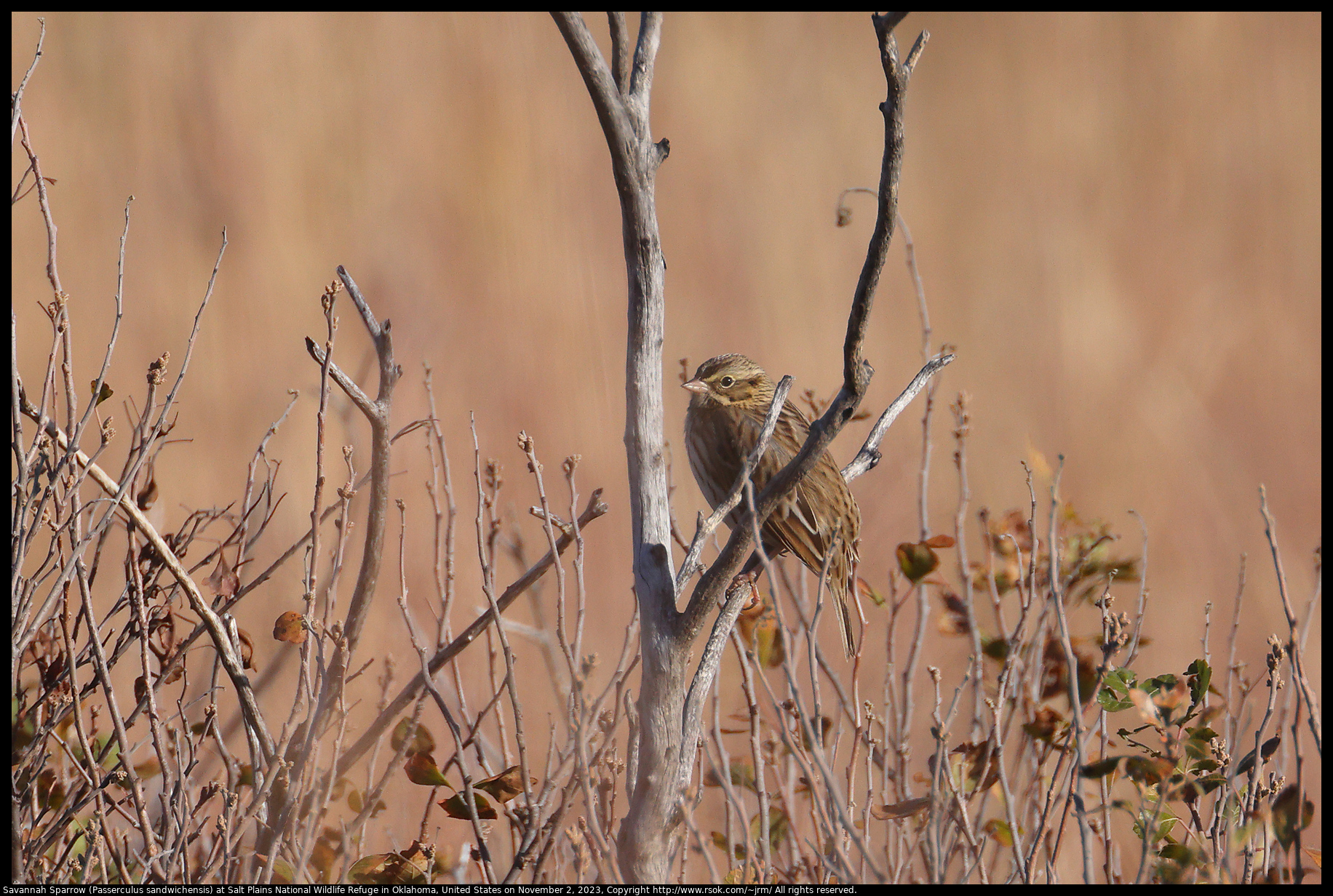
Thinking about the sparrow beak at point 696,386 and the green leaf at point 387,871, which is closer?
the green leaf at point 387,871

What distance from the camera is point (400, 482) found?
596 cm

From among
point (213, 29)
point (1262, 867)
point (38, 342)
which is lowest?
point (1262, 867)

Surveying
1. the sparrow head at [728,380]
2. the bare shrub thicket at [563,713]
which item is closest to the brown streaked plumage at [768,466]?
the sparrow head at [728,380]

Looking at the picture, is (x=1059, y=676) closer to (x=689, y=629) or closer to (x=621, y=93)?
(x=689, y=629)

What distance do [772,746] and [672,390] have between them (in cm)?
345

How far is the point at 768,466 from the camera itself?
3088mm

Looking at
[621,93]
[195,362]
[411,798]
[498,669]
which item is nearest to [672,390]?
[498,669]

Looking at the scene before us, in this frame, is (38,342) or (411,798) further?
(38,342)

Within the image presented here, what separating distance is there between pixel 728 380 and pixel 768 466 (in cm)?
34

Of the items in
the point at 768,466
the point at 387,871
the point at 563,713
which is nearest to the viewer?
the point at 563,713

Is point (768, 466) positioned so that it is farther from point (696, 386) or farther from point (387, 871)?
point (387, 871)

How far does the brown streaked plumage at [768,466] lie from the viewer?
114 inches

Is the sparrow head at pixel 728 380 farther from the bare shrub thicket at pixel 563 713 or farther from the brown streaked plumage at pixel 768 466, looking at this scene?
the bare shrub thicket at pixel 563 713

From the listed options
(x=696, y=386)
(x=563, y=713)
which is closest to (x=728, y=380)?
(x=696, y=386)
